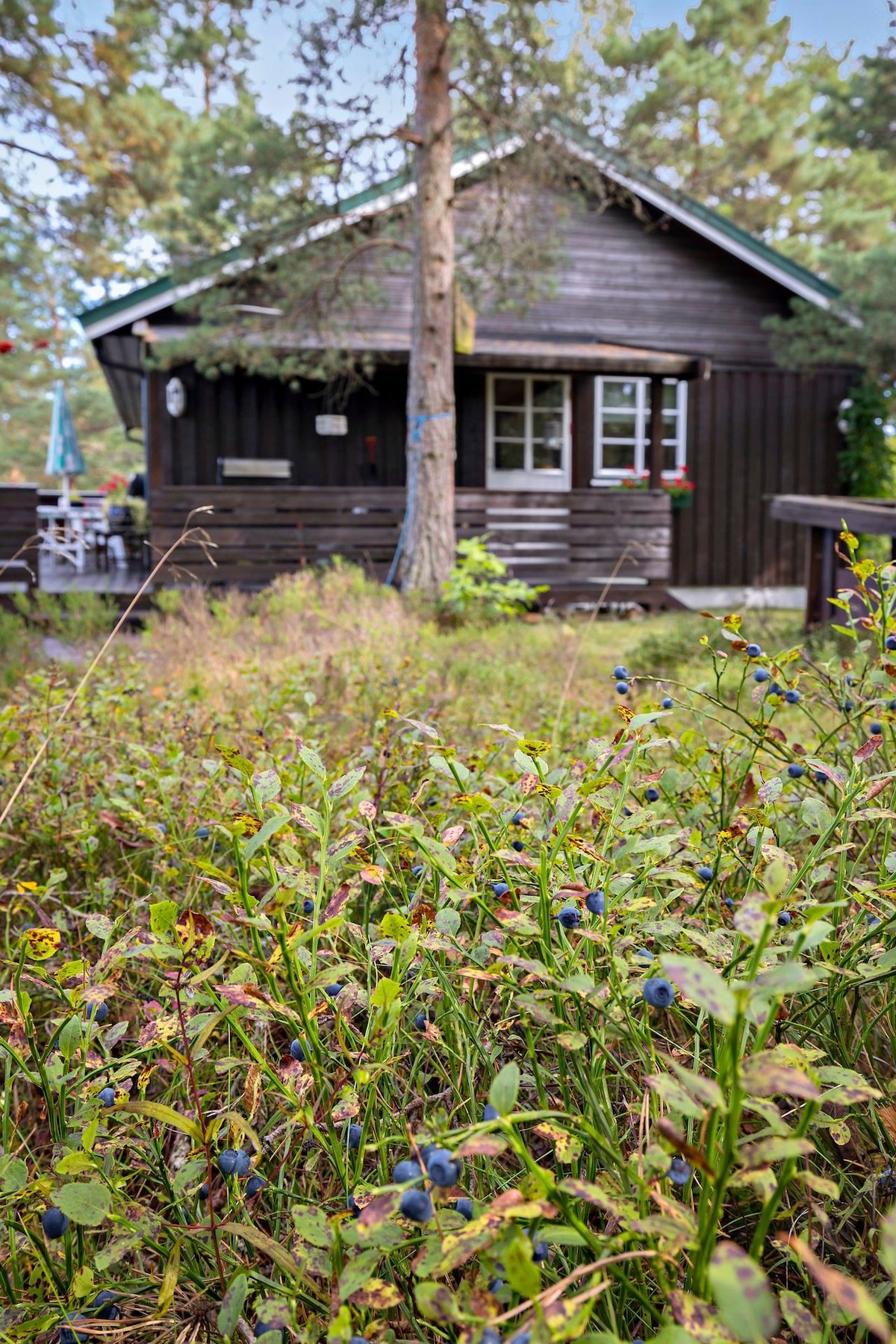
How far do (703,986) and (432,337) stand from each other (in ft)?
35.7

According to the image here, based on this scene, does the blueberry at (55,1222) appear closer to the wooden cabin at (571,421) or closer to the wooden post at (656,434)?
the wooden cabin at (571,421)

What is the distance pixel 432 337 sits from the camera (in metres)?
10.9

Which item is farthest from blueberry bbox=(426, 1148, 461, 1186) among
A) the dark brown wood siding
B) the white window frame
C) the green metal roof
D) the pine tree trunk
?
the dark brown wood siding

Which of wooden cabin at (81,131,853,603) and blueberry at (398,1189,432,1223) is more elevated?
wooden cabin at (81,131,853,603)

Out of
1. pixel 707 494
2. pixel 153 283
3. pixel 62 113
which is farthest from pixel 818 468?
pixel 62 113

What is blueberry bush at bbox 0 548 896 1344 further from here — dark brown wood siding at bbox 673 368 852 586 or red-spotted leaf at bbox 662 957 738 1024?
dark brown wood siding at bbox 673 368 852 586

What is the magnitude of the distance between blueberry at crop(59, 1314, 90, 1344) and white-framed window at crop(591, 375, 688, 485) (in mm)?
15075

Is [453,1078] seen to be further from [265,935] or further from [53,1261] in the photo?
[53,1261]

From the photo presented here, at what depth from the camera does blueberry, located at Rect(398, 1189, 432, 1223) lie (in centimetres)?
77

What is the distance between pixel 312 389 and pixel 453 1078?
46.9ft

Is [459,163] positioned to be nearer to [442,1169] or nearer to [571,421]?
[571,421]

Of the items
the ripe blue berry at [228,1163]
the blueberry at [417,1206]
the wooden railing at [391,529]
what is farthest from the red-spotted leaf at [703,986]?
the wooden railing at [391,529]

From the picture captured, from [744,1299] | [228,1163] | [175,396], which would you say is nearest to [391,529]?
[175,396]

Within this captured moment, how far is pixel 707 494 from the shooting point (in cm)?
1580
